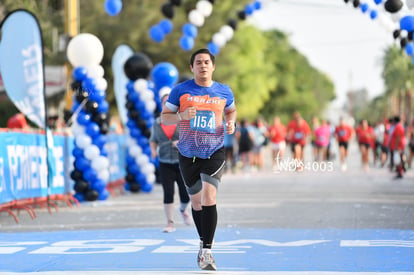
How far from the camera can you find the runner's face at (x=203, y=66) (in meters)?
8.23

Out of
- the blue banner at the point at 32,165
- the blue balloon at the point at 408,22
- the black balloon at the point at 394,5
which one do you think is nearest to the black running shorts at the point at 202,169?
the blue banner at the point at 32,165

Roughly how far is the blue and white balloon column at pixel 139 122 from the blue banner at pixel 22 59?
185 inches

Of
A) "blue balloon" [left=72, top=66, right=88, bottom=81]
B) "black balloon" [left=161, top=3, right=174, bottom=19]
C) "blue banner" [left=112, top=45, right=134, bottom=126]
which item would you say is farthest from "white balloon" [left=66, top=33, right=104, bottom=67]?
"black balloon" [left=161, top=3, right=174, bottom=19]

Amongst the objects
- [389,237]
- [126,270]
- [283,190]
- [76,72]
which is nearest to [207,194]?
[126,270]

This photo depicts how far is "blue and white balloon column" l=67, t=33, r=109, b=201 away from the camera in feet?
54.6

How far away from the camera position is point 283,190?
1991 centimetres

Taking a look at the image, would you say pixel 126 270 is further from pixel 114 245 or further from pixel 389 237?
pixel 389 237

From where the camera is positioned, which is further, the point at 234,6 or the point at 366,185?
the point at 234,6

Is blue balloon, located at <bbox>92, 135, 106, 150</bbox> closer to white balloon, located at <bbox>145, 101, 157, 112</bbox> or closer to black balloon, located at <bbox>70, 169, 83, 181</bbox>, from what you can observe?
black balloon, located at <bbox>70, 169, 83, 181</bbox>

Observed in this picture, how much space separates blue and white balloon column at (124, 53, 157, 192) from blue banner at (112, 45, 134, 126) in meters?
1.09

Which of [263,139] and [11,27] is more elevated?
[11,27]

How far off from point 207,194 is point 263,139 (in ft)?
77.0

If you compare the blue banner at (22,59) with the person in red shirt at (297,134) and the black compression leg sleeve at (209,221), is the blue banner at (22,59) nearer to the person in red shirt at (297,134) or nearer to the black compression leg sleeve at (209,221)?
the black compression leg sleeve at (209,221)

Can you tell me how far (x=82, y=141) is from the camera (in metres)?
16.6
